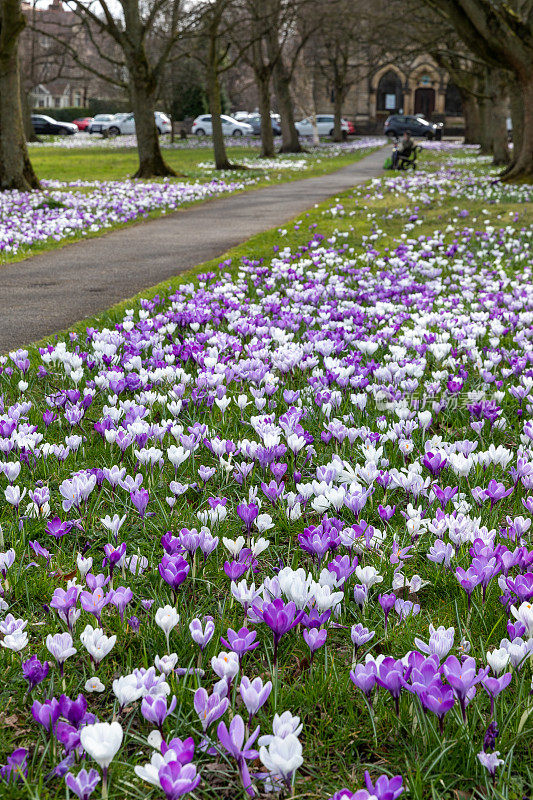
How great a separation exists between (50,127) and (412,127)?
30093 mm

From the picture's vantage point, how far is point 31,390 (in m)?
4.34

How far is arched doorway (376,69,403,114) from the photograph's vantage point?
79.1 metres

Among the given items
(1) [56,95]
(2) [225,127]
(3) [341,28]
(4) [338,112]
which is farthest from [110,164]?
(1) [56,95]

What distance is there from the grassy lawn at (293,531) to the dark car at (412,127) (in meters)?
58.9

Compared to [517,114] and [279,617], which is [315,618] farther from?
[517,114]

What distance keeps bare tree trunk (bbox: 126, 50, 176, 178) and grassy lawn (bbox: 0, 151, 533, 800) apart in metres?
17.3

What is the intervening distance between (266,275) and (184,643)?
620cm

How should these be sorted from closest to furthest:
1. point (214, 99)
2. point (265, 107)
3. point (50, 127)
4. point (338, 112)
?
point (214, 99) < point (265, 107) < point (338, 112) < point (50, 127)

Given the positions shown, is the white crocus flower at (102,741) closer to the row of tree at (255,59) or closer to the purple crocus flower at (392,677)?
the purple crocus flower at (392,677)

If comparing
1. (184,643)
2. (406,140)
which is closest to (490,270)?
(184,643)

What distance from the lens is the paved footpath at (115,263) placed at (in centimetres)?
646

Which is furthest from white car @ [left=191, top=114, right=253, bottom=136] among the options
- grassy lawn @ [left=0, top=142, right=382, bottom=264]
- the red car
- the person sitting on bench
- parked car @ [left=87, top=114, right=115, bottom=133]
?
the person sitting on bench

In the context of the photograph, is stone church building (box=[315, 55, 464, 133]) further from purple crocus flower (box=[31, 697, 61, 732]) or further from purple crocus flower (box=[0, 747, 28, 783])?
purple crocus flower (box=[0, 747, 28, 783])

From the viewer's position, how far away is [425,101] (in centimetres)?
8038
